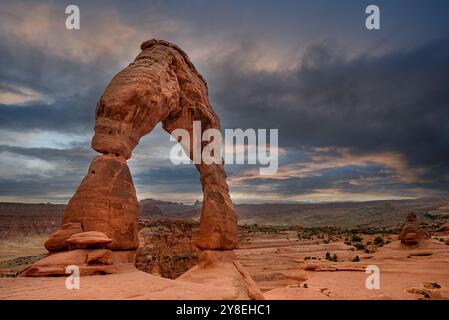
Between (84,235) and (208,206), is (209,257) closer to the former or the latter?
(208,206)

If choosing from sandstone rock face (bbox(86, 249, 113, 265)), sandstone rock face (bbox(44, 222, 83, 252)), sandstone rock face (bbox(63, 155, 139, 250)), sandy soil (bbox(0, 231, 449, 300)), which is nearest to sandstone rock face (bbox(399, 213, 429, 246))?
sandy soil (bbox(0, 231, 449, 300))

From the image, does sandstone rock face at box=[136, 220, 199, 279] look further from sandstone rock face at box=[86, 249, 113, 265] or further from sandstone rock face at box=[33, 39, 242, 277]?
sandstone rock face at box=[86, 249, 113, 265]

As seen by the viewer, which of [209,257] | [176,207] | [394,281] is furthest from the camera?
[176,207]

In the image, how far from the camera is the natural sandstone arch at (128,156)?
37.9 ft

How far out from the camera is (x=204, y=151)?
61.4 feet

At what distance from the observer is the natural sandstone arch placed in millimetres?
11539

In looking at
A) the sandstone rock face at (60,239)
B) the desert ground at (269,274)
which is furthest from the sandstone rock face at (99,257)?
the sandstone rock face at (60,239)

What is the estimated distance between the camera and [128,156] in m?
13.1

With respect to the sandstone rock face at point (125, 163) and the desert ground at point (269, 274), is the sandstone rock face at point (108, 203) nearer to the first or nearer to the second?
the sandstone rock face at point (125, 163)

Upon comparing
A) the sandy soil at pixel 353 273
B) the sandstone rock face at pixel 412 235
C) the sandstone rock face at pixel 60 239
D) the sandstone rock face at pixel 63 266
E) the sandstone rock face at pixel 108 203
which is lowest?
the sandy soil at pixel 353 273

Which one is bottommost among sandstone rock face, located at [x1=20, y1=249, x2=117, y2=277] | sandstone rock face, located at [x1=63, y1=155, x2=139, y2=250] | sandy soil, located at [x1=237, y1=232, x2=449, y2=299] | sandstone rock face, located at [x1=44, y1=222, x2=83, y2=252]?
sandy soil, located at [x1=237, y1=232, x2=449, y2=299]

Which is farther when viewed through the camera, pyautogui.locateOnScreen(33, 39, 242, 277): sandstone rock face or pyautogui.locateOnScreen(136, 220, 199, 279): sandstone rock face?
pyautogui.locateOnScreen(136, 220, 199, 279): sandstone rock face

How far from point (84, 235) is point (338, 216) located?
12074 centimetres
